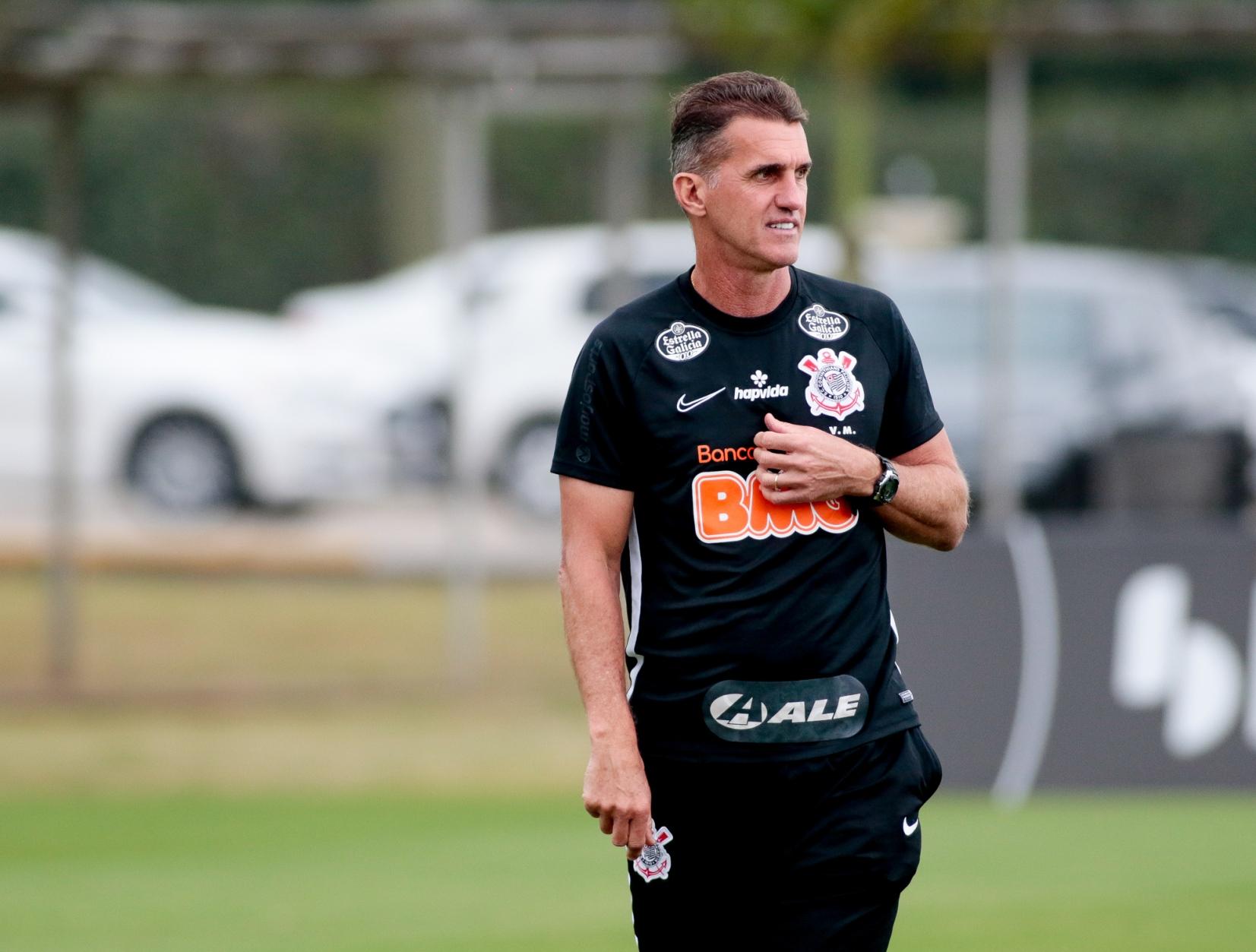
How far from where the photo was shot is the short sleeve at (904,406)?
158 inches

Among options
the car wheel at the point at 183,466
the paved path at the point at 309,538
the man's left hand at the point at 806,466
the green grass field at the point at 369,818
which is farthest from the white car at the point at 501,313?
the man's left hand at the point at 806,466

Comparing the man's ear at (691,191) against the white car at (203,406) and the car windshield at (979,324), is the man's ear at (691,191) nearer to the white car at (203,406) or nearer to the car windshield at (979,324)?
the white car at (203,406)

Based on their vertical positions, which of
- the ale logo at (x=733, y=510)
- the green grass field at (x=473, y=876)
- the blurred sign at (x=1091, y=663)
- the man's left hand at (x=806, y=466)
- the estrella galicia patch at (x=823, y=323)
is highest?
the estrella galicia patch at (x=823, y=323)

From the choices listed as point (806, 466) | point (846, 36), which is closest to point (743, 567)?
point (806, 466)

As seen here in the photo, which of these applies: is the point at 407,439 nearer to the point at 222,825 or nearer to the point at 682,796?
the point at 222,825

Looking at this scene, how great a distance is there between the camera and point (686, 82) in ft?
42.4

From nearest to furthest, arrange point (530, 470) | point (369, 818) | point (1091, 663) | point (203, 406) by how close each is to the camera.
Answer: point (1091, 663), point (369, 818), point (203, 406), point (530, 470)

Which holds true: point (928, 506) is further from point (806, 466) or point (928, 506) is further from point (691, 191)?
point (691, 191)

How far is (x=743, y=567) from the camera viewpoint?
3.84 meters

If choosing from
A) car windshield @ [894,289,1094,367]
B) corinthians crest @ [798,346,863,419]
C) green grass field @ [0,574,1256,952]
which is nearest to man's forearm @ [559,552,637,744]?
corinthians crest @ [798,346,863,419]

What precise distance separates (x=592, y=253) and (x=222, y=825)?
481cm

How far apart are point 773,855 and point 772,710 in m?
0.28

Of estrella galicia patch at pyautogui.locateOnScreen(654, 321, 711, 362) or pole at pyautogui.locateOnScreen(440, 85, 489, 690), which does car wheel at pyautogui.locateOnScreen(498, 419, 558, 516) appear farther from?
estrella galicia patch at pyautogui.locateOnScreen(654, 321, 711, 362)

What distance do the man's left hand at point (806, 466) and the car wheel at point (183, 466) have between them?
907 cm
